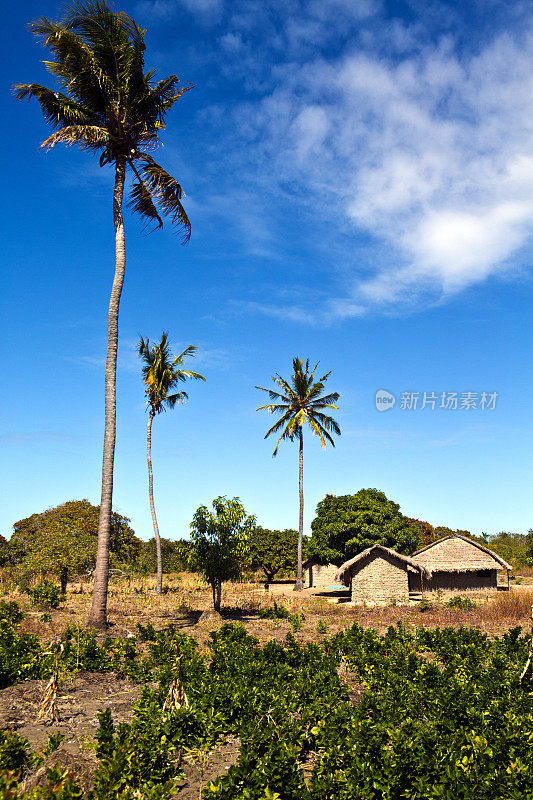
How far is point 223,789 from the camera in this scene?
505cm

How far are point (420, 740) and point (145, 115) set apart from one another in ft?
60.8

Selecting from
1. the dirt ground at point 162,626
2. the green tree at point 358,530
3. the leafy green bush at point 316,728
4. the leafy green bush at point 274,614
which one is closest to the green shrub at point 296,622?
the dirt ground at point 162,626

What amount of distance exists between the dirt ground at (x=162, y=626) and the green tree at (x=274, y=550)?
560cm

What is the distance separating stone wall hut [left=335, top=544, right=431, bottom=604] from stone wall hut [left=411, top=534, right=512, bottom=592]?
4.22m

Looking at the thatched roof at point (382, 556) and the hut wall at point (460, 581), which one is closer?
the thatched roof at point (382, 556)

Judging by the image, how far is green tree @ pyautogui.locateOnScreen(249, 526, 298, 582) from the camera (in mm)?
40938

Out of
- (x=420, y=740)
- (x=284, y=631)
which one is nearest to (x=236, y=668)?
(x=420, y=740)

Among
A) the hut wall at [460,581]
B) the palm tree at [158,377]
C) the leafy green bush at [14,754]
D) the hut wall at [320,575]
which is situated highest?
the palm tree at [158,377]

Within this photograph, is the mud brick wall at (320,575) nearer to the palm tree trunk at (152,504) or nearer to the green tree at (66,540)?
the green tree at (66,540)

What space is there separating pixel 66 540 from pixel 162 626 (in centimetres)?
773

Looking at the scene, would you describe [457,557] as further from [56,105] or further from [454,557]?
[56,105]

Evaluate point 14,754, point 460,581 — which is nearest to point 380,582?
point 460,581

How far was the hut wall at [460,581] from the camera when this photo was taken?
32969 mm

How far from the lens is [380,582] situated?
2877cm
